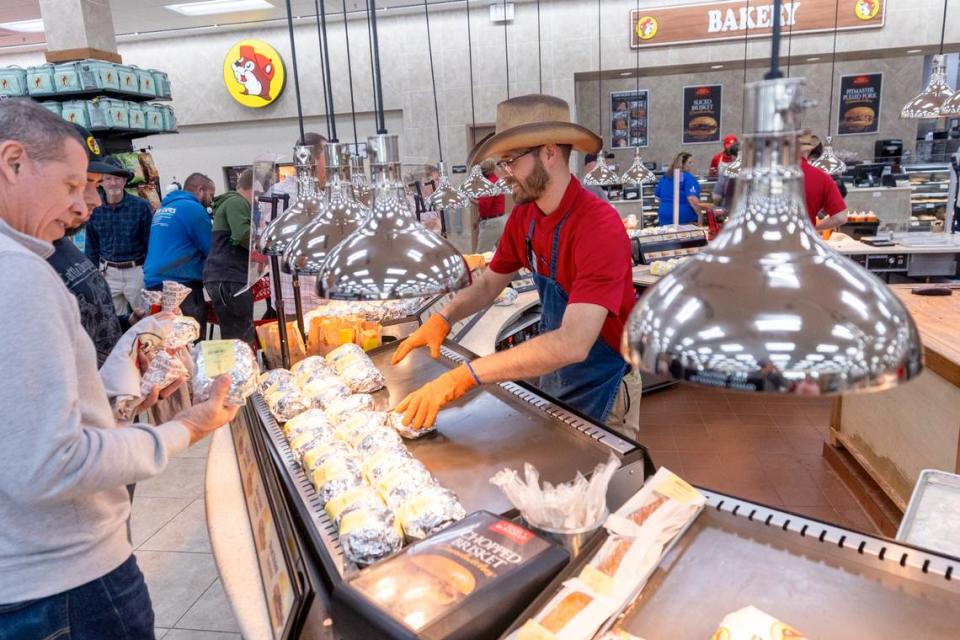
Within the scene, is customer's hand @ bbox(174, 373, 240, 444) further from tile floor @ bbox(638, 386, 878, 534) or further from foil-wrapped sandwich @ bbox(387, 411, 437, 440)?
tile floor @ bbox(638, 386, 878, 534)

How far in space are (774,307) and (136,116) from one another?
649 centimetres

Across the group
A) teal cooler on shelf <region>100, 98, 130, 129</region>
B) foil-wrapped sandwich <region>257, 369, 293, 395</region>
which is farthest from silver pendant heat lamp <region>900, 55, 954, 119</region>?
teal cooler on shelf <region>100, 98, 130, 129</region>

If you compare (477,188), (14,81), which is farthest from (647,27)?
(14,81)

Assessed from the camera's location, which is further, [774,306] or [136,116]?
[136,116]

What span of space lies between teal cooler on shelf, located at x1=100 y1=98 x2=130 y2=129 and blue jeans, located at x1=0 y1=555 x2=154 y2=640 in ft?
16.6

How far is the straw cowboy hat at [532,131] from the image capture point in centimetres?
199

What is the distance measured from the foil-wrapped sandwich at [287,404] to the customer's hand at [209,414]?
1.14 ft

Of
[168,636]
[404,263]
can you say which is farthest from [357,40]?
[404,263]

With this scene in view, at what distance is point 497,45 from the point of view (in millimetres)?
9281

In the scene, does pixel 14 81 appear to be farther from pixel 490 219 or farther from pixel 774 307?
pixel 774 307

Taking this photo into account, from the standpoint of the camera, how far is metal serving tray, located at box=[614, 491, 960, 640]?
1.09 meters

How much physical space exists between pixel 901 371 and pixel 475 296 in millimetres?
→ 2238

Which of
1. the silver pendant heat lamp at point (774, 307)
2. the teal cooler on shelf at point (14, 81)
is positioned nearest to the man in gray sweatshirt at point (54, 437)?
the silver pendant heat lamp at point (774, 307)

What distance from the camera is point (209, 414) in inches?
64.5
